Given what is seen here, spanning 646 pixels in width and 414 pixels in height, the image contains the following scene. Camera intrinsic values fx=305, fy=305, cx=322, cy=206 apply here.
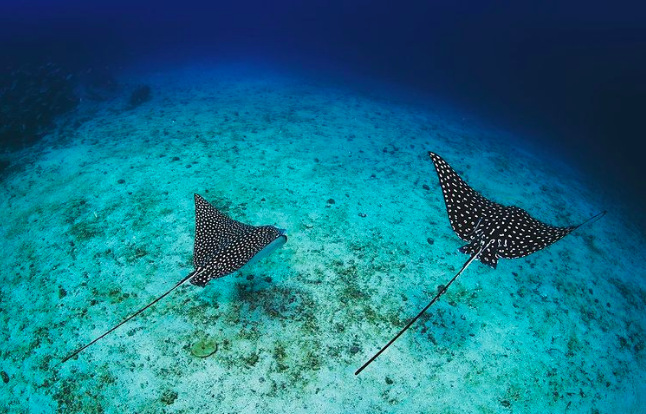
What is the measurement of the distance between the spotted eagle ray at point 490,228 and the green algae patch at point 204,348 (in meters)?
2.64

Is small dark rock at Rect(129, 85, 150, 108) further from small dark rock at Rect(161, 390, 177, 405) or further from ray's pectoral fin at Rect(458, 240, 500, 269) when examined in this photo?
ray's pectoral fin at Rect(458, 240, 500, 269)

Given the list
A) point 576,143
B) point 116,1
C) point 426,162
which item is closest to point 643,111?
point 576,143

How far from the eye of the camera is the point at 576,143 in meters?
19.1

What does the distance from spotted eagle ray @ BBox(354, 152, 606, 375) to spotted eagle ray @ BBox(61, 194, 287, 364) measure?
Answer: 215 centimetres

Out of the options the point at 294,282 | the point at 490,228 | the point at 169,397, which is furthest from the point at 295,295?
the point at 490,228

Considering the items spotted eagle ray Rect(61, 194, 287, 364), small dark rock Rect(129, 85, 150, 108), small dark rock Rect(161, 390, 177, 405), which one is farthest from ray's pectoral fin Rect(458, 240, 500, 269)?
small dark rock Rect(129, 85, 150, 108)

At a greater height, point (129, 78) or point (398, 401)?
point (398, 401)

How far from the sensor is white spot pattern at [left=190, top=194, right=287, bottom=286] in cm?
338

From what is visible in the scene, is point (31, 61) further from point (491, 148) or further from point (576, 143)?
point (576, 143)

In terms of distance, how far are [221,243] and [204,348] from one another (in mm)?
1208

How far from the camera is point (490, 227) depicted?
3791mm

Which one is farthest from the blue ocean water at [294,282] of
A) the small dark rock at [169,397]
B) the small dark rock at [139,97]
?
the small dark rock at [139,97]

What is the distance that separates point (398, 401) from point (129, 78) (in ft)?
72.0

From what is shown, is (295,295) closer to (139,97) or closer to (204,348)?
(204,348)
